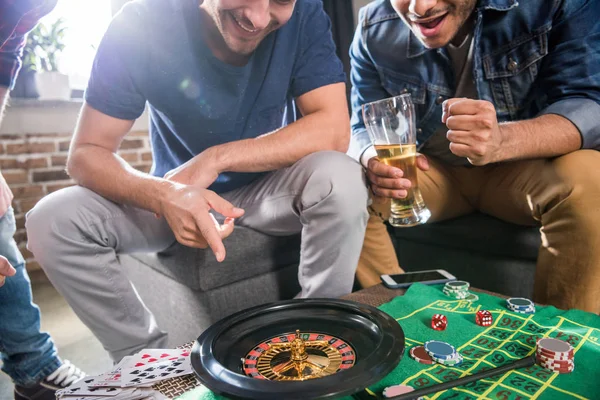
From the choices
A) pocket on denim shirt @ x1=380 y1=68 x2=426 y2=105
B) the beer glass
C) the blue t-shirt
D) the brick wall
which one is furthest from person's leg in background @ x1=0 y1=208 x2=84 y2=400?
the brick wall

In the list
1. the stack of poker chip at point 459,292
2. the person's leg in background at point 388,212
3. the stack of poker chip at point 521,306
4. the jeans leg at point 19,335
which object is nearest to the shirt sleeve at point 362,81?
the person's leg in background at point 388,212

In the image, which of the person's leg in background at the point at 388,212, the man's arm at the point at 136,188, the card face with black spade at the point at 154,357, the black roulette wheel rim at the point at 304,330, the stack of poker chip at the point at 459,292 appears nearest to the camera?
the black roulette wheel rim at the point at 304,330

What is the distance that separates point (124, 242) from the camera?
54.2 inches

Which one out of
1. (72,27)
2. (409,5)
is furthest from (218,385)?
(72,27)

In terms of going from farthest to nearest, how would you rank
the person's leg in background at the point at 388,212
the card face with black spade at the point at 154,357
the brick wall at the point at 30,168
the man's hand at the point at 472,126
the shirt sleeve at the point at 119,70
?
the brick wall at the point at 30,168 → the person's leg in background at the point at 388,212 → the shirt sleeve at the point at 119,70 → the man's hand at the point at 472,126 → the card face with black spade at the point at 154,357

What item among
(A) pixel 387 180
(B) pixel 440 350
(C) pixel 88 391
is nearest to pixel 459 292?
(B) pixel 440 350

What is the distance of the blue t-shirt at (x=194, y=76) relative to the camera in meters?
1.37

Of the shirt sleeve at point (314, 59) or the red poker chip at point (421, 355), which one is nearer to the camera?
the red poker chip at point (421, 355)

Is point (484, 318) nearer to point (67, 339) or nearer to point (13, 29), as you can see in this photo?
point (13, 29)

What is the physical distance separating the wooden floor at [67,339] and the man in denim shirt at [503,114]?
102cm

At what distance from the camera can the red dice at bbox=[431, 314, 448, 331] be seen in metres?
0.83

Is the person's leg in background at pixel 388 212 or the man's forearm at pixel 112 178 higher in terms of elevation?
the man's forearm at pixel 112 178

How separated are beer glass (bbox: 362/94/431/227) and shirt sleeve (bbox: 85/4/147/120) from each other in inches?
27.0

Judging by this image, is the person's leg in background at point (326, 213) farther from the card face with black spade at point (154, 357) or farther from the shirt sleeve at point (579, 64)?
the shirt sleeve at point (579, 64)
